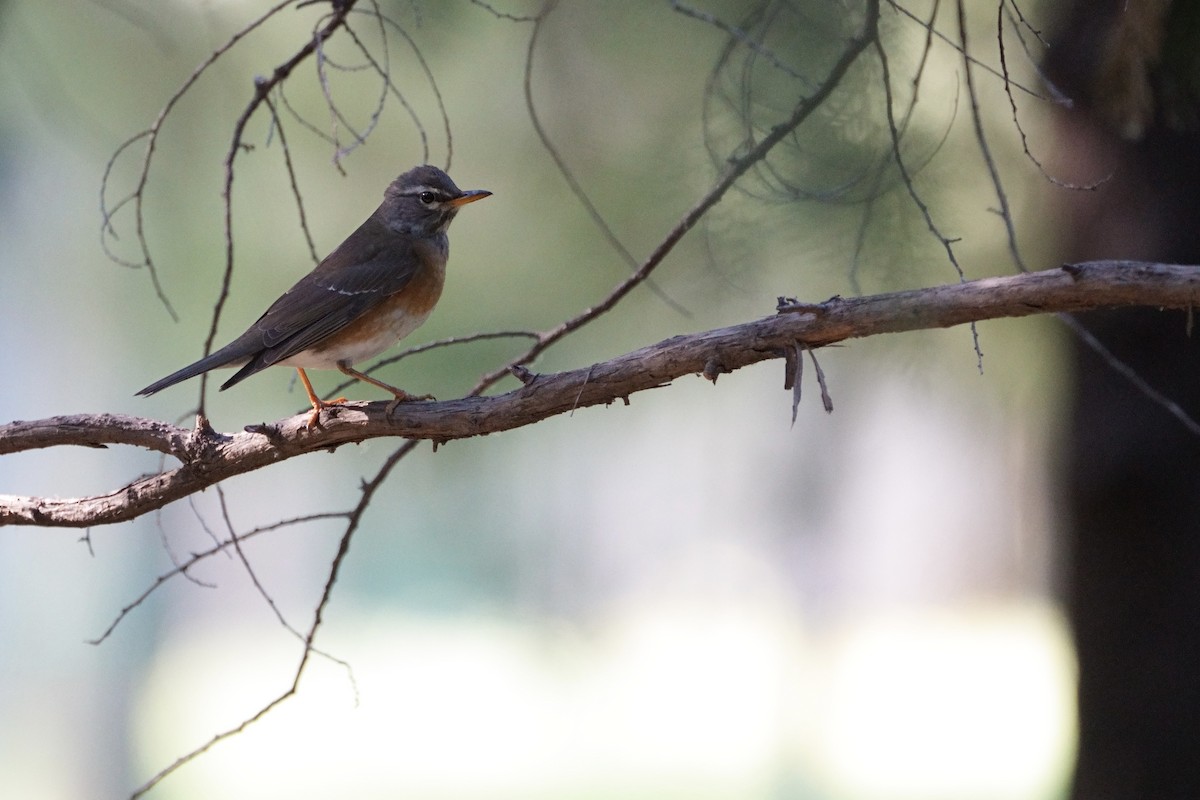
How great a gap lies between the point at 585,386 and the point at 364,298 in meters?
0.98

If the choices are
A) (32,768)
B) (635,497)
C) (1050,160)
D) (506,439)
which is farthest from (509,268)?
(32,768)


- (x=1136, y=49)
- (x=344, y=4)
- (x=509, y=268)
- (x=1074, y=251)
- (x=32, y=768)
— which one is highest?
(x=509, y=268)

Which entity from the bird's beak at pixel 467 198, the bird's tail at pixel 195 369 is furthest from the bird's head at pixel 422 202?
the bird's tail at pixel 195 369

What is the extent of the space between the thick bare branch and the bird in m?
0.13

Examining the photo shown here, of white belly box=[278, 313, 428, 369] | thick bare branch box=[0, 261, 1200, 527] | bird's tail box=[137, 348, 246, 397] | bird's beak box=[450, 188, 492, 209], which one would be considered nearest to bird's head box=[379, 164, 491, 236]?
bird's beak box=[450, 188, 492, 209]

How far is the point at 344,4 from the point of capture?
1.91 meters

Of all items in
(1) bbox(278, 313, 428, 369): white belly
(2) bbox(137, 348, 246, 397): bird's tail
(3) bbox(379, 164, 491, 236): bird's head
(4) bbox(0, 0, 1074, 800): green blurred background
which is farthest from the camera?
(4) bbox(0, 0, 1074, 800): green blurred background

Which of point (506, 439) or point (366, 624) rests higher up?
point (506, 439)

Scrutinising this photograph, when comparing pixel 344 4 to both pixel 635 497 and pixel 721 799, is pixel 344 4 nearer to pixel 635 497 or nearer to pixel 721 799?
pixel 635 497

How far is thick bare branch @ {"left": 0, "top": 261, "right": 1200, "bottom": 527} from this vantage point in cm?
149

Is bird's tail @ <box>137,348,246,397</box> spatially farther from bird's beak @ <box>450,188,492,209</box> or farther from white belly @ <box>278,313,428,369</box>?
bird's beak @ <box>450,188,492,209</box>

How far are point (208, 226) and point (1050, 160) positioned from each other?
13.6 feet

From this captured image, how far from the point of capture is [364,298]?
2559 millimetres

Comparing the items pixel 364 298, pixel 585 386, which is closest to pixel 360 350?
pixel 364 298
